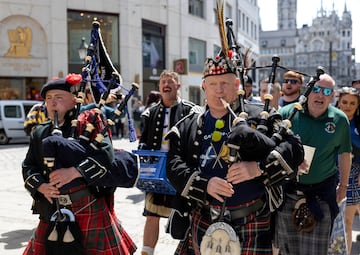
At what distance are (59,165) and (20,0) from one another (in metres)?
19.4

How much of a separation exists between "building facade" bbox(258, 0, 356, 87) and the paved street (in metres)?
113

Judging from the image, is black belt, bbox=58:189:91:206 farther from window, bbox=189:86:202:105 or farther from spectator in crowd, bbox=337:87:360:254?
window, bbox=189:86:202:105

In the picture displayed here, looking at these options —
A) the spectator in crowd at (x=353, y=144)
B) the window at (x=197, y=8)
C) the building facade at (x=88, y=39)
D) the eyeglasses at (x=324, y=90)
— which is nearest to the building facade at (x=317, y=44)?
the window at (x=197, y=8)

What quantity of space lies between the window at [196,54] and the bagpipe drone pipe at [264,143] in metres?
24.7

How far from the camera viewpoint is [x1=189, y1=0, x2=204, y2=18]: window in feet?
88.0

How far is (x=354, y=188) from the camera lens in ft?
14.9

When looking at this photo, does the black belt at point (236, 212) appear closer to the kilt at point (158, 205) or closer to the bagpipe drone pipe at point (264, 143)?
the bagpipe drone pipe at point (264, 143)

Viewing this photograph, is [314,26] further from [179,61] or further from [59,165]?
[59,165]

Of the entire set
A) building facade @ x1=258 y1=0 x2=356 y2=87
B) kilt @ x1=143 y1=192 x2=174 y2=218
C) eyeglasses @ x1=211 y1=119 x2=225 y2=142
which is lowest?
kilt @ x1=143 y1=192 x2=174 y2=218

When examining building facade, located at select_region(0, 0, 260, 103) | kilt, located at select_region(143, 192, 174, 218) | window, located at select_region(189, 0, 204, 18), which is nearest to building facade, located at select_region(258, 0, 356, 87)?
window, located at select_region(189, 0, 204, 18)

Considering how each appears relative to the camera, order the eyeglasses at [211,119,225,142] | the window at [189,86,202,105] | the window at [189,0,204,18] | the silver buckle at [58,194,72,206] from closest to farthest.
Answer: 1. the eyeglasses at [211,119,225,142]
2. the silver buckle at [58,194,72,206]
3. the window at [189,0,204,18]
4. the window at [189,86,202,105]

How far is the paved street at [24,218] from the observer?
4.75 meters

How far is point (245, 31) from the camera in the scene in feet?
126

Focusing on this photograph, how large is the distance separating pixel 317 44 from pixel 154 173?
12893 cm
